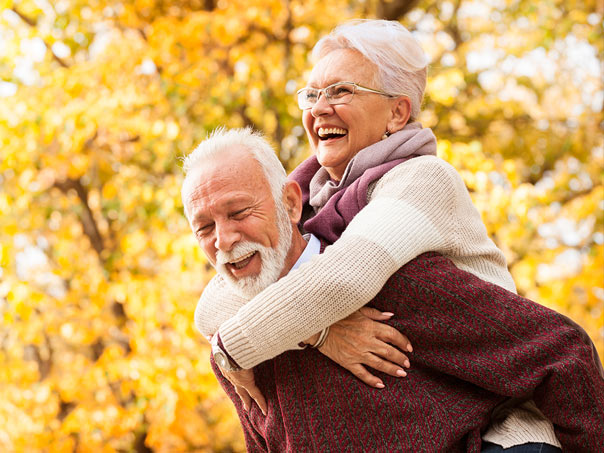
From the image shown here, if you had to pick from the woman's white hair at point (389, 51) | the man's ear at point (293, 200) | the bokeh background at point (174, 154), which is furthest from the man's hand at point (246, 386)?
the bokeh background at point (174, 154)

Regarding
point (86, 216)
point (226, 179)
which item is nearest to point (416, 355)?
point (226, 179)

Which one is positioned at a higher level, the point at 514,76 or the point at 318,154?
the point at 318,154

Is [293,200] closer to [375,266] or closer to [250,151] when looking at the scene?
[250,151]

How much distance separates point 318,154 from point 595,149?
18.8ft

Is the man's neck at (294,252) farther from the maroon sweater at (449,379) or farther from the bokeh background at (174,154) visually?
the bokeh background at (174,154)

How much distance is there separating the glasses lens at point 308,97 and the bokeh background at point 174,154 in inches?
108

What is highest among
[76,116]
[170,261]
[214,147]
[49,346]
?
[214,147]

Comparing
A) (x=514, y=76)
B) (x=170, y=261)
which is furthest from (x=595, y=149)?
(x=170, y=261)

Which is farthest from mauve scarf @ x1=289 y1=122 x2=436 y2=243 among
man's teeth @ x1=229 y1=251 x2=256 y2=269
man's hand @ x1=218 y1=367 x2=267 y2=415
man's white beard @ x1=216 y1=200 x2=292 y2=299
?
man's hand @ x1=218 y1=367 x2=267 y2=415

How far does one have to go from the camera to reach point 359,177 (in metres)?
1.84

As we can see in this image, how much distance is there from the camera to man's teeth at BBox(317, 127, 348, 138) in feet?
6.41

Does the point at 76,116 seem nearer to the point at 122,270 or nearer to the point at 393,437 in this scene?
the point at 122,270

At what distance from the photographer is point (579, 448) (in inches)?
64.0

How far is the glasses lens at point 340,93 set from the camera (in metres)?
1.91
